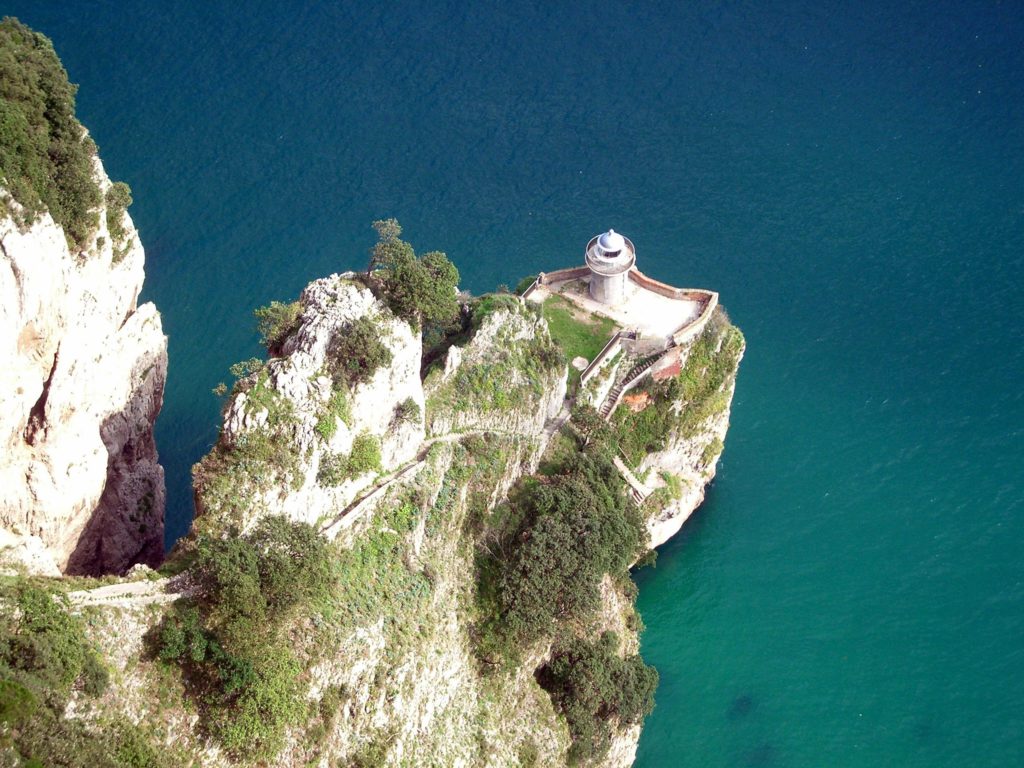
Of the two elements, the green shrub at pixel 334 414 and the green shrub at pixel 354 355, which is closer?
the green shrub at pixel 334 414

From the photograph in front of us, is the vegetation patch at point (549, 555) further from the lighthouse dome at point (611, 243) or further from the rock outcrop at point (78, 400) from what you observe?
the rock outcrop at point (78, 400)

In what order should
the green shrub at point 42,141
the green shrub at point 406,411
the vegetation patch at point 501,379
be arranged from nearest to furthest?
the green shrub at point 42,141 < the green shrub at point 406,411 < the vegetation patch at point 501,379

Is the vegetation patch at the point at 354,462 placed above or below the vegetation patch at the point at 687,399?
below

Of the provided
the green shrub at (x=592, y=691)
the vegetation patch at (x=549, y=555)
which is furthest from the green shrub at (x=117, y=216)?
the green shrub at (x=592, y=691)

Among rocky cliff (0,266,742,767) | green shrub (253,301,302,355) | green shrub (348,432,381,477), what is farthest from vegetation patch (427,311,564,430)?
green shrub (253,301,302,355)

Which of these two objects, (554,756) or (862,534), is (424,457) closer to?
(554,756)

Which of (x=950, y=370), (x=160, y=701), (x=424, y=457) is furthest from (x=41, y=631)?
(x=950, y=370)
